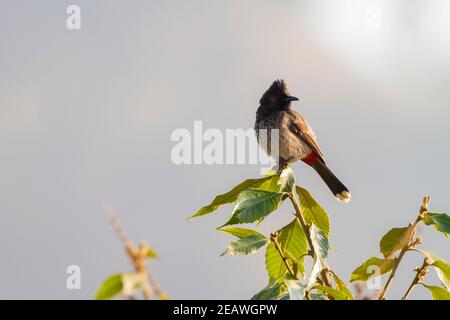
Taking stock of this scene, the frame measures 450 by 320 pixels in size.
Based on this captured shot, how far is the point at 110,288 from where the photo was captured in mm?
1257

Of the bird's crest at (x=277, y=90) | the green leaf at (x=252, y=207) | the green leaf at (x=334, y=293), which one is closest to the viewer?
the green leaf at (x=334, y=293)

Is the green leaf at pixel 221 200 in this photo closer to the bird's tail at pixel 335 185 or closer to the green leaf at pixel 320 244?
the green leaf at pixel 320 244

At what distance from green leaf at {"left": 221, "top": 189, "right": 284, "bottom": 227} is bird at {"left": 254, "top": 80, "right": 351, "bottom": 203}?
224 inches

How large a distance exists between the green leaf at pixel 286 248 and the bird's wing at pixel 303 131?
5685 mm

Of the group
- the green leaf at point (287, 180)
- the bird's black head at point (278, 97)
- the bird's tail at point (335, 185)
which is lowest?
the green leaf at point (287, 180)

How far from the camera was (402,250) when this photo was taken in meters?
2.40

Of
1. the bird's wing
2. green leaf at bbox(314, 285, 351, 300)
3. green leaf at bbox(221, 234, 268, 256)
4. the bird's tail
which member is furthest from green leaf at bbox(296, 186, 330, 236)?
the bird's tail

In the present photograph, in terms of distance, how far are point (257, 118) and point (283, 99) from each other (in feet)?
1.35

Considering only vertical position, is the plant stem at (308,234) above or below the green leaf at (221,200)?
below

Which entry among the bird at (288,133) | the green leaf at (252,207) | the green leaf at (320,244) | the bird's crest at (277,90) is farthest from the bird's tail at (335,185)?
the green leaf at (320,244)

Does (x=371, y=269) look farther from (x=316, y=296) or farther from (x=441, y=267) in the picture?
(x=316, y=296)

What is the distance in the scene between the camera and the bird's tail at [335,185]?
8.62 metres
